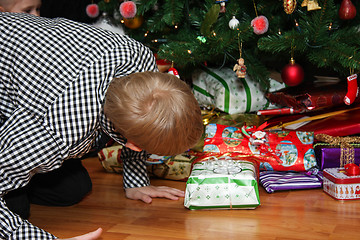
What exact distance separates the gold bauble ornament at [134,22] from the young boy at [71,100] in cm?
61

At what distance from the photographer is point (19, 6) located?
1.48 meters

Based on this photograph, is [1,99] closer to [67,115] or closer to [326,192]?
[67,115]

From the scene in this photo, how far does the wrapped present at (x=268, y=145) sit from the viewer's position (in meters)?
1.39

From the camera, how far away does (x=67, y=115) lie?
0.99m

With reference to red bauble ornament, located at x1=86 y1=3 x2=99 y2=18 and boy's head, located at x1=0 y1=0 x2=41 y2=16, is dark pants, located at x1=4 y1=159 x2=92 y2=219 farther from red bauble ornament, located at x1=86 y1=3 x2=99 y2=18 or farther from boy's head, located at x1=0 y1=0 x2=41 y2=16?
red bauble ornament, located at x1=86 y1=3 x2=99 y2=18

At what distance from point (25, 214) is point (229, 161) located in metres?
0.61

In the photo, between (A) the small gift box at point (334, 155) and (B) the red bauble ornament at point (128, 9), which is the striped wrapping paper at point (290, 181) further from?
(B) the red bauble ornament at point (128, 9)

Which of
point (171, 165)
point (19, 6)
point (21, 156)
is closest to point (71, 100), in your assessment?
point (21, 156)

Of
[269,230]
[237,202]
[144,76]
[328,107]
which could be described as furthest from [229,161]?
[328,107]

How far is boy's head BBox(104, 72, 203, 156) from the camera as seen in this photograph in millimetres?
893

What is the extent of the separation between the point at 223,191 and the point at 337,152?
0.45 metres

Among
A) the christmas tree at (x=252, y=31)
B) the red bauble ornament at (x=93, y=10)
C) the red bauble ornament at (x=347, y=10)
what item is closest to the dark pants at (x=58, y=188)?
the christmas tree at (x=252, y=31)

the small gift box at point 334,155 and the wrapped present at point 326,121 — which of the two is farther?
the wrapped present at point 326,121

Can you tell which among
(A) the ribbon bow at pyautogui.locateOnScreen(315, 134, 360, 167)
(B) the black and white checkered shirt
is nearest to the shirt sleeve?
(B) the black and white checkered shirt
